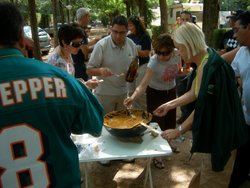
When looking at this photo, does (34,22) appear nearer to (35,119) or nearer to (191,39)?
(191,39)

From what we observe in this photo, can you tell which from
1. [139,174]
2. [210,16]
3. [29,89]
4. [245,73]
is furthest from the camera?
[210,16]

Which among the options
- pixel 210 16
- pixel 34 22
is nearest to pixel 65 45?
pixel 210 16

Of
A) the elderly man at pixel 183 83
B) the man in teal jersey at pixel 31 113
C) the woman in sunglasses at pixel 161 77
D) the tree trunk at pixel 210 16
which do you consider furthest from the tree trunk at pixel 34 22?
the man in teal jersey at pixel 31 113

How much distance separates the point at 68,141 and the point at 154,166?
8.07ft

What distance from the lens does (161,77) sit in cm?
357

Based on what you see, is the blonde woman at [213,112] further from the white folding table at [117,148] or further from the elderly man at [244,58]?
the elderly man at [244,58]

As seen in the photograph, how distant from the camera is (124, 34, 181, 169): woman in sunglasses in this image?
331cm

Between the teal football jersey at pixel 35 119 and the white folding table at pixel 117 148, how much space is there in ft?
2.60

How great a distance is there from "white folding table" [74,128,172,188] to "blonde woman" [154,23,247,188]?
0.34 meters

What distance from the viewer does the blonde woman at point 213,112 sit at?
1922mm

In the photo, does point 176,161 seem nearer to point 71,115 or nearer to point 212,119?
point 212,119

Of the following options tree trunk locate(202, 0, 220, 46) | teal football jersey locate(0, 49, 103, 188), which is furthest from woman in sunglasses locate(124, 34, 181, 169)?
tree trunk locate(202, 0, 220, 46)

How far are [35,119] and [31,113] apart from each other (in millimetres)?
33

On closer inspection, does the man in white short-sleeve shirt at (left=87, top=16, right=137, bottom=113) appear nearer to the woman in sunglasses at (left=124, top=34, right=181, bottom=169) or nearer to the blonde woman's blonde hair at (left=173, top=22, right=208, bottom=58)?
the woman in sunglasses at (left=124, top=34, right=181, bottom=169)
